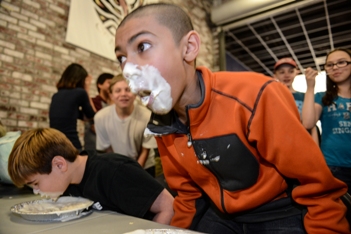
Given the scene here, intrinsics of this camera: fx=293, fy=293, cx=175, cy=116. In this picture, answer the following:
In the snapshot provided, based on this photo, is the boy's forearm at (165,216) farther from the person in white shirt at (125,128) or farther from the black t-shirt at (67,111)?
the black t-shirt at (67,111)

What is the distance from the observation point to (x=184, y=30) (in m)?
0.86

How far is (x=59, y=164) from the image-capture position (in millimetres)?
1274

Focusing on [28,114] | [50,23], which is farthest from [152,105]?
[50,23]

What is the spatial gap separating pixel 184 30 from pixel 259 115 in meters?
A: 0.33

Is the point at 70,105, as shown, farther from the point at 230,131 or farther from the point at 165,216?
the point at 230,131

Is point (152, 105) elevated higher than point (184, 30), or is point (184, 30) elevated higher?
point (184, 30)

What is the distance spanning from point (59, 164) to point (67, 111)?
1.10 m

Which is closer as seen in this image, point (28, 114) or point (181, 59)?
point (181, 59)

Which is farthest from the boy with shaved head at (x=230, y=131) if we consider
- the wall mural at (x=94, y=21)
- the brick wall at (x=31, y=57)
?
the wall mural at (x=94, y=21)

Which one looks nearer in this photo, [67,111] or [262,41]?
[67,111]

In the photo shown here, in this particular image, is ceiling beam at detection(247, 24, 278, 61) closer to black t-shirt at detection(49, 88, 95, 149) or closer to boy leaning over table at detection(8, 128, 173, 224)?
black t-shirt at detection(49, 88, 95, 149)

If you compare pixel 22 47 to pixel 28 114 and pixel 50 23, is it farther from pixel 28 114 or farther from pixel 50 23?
pixel 28 114

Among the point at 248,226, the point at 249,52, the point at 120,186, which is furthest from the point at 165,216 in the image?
the point at 249,52

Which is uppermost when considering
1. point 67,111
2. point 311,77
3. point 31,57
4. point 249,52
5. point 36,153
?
point 249,52
